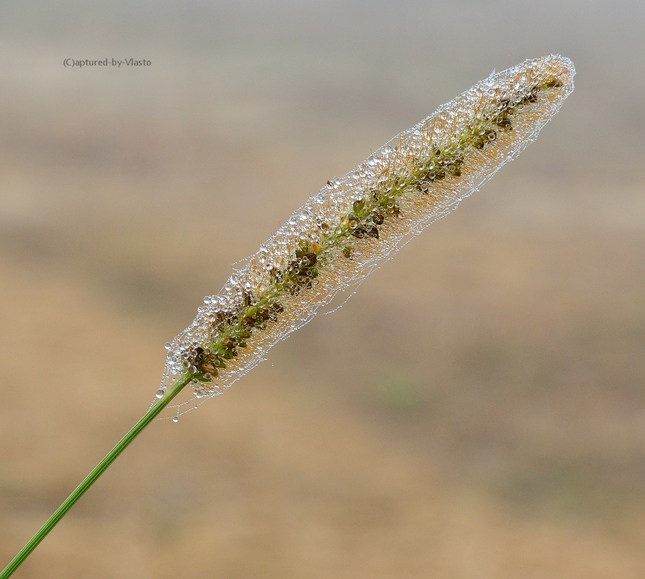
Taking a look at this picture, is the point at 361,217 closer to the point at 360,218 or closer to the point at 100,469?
the point at 360,218

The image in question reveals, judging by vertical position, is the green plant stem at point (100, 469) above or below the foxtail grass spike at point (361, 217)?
below

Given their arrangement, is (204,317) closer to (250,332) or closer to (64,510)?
(250,332)

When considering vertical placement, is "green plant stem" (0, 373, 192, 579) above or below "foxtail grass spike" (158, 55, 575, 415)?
below

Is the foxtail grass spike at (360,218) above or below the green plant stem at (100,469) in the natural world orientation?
above

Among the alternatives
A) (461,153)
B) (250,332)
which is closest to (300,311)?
(250,332)
